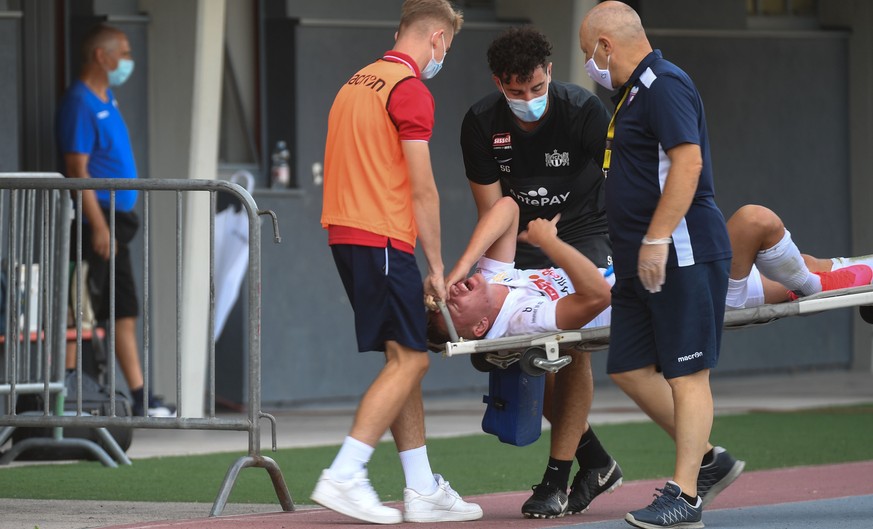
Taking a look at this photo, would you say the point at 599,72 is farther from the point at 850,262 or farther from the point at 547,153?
the point at 850,262

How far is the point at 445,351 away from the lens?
614 centimetres

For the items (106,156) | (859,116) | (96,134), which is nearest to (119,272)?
(106,156)

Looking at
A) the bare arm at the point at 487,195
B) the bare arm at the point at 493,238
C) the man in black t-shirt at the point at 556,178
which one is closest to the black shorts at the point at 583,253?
the man in black t-shirt at the point at 556,178

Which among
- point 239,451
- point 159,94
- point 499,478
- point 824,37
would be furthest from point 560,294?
point 824,37

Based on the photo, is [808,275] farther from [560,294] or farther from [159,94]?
[159,94]

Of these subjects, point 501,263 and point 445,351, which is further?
point 501,263

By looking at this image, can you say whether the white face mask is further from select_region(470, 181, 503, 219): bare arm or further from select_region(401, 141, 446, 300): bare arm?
select_region(470, 181, 503, 219): bare arm

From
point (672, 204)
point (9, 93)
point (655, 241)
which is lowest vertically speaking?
point (655, 241)

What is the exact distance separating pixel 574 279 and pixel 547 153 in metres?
0.64

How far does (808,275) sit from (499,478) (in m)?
2.10

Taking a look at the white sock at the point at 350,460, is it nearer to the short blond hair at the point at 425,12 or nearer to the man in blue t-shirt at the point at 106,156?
the short blond hair at the point at 425,12

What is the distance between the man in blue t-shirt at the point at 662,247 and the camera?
222 inches

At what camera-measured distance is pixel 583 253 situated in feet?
22.0

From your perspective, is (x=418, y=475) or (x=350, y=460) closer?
(x=350, y=460)
